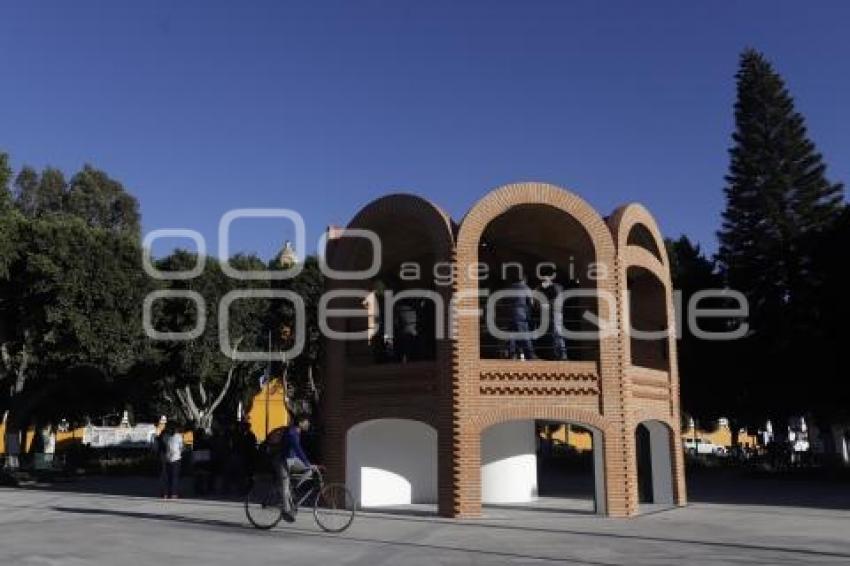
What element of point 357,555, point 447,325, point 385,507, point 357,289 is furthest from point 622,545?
point 357,289

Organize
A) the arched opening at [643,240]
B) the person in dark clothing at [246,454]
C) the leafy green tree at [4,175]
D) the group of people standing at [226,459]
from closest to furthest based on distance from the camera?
the arched opening at [643,240], the group of people standing at [226,459], the person in dark clothing at [246,454], the leafy green tree at [4,175]

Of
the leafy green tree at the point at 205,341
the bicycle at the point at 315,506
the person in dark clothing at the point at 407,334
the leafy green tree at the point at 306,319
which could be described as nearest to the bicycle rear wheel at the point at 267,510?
the bicycle at the point at 315,506

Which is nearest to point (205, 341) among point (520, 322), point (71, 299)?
point (71, 299)

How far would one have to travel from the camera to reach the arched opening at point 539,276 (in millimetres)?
17703

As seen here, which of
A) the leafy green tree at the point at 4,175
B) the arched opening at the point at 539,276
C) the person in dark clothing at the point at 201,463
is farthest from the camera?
the leafy green tree at the point at 4,175

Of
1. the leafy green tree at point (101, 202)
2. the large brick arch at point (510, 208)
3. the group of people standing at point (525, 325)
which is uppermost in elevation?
the leafy green tree at point (101, 202)

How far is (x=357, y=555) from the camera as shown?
11.5 m

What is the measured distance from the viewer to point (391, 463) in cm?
1889

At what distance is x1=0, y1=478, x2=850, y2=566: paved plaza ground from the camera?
1123cm

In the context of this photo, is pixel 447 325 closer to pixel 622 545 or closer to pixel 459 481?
pixel 459 481

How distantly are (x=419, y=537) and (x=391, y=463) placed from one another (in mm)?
5554

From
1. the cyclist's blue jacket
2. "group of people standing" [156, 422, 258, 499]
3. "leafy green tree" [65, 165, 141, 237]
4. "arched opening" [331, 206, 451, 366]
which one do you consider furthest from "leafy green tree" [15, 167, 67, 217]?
the cyclist's blue jacket

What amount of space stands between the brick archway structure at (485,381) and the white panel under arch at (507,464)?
2.82 meters

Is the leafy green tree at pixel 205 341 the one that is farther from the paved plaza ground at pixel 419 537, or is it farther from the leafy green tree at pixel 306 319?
the paved plaza ground at pixel 419 537
